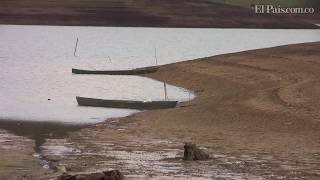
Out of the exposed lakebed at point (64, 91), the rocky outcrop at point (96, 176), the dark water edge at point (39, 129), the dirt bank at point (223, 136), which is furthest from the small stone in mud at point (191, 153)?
the dark water edge at point (39, 129)

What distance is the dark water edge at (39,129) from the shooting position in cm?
2497

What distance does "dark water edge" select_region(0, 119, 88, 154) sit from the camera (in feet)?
81.9

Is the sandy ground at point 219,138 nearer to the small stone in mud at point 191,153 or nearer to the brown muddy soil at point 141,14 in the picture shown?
the small stone in mud at point 191,153

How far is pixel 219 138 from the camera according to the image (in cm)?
2333

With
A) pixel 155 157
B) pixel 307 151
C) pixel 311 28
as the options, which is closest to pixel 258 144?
pixel 307 151

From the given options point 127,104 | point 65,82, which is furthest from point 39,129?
point 65,82

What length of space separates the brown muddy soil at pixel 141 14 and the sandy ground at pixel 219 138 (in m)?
104

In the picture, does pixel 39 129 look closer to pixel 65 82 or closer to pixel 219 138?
pixel 219 138

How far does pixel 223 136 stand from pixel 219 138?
0.42 meters

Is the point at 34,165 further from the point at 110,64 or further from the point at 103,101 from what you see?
the point at 110,64

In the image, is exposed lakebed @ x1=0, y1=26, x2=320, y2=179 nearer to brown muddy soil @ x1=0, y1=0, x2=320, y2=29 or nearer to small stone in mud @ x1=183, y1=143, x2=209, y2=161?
small stone in mud @ x1=183, y1=143, x2=209, y2=161

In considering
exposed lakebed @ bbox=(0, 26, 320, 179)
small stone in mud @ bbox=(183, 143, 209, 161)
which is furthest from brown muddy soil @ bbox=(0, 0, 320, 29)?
small stone in mud @ bbox=(183, 143, 209, 161)

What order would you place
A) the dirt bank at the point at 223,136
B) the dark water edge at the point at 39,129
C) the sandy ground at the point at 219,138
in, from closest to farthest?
1. the sandy ground at the point at 219,138
2. the dirt bank at the point at 223,136
3. the dark water edge at the point at 39,129

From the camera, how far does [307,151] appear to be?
2078 cm
